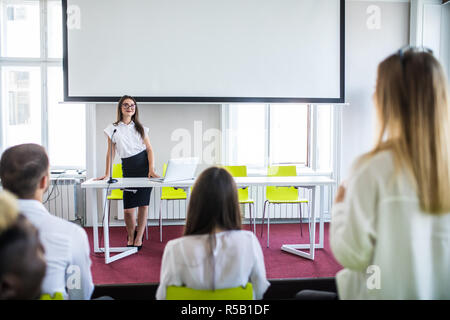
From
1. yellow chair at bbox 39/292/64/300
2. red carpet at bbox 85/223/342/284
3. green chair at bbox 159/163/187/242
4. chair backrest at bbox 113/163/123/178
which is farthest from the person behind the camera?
chair backrest at bbox 113/163/123/178

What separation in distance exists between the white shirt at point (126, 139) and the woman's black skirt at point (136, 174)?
0.06 metres

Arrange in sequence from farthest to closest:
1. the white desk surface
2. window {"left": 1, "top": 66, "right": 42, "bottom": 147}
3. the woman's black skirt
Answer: window {"left": 1, "top": 66, "right": 42, "bottom": 147} → the woman's black skirt → the white desk surface

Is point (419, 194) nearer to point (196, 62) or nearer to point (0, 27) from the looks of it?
point (196, 62)

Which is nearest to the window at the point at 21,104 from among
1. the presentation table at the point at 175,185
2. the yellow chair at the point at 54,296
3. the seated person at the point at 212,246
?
the presentation table at the point at 175,185

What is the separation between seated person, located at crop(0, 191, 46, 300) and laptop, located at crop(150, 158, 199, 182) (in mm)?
2130

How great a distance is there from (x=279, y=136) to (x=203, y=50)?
156cm

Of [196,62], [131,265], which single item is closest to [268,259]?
[131,265]

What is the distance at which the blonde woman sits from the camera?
970mm

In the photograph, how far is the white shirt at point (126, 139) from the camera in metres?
3.34

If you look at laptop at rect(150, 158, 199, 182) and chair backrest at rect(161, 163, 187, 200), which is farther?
chair backrest at rect(161, 163, 187, 200)

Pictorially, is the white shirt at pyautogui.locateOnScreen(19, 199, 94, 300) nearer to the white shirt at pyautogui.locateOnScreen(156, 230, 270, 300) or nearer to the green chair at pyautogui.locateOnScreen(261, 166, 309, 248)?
the white shirt at pyautogui.locateOnScreen(156, 230, 270, 300)

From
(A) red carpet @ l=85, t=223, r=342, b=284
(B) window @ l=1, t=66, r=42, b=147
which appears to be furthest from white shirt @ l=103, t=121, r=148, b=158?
(B) window @ l=1, t=66, r=42, b=147
